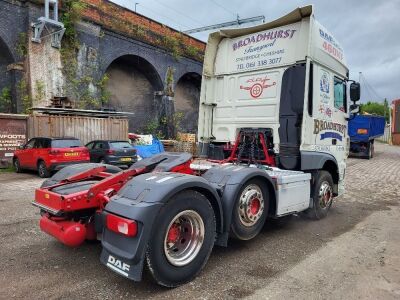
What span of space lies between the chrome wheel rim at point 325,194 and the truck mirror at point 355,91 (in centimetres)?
193

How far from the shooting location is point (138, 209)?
3281 millimetres

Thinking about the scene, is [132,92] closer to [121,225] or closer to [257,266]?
[257,266]

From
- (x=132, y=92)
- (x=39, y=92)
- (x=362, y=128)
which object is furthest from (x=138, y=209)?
(x=362, y=128)

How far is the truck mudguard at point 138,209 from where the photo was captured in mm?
3219

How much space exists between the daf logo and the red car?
9812mm

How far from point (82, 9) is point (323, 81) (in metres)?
15.0

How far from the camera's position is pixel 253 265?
421 cm

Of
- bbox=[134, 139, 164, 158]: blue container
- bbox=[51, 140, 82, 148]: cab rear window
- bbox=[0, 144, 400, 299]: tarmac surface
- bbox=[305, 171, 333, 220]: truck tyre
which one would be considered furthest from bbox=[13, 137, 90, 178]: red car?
bbox=[305, 171, 333, 220]: truck tyre

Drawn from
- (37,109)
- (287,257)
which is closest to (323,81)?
(287,257)

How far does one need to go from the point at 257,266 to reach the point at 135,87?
1903 centimetres

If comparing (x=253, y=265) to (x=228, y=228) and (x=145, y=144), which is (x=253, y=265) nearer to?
(x=228, y=228)

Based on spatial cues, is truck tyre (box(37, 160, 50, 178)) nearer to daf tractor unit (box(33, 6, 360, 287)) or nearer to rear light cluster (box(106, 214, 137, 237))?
daf tractor unit (box(33, 6, 360, 287))

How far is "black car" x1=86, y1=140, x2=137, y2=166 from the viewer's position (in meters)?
14.4

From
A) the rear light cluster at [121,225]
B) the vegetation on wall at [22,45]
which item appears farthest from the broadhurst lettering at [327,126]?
the vegetation on wall at [22,45]
